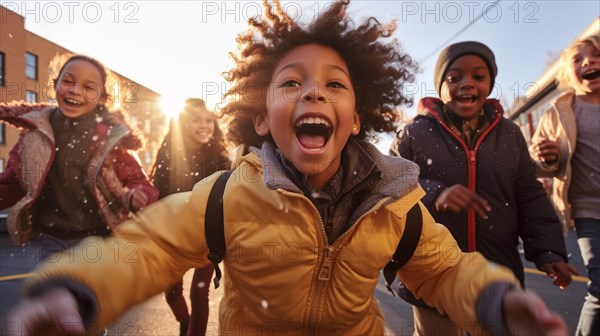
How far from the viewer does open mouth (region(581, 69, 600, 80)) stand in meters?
3.12

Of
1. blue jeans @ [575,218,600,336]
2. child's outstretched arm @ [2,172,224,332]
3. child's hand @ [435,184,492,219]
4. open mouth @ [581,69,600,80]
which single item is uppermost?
open mouth @ [581,69,600,80]

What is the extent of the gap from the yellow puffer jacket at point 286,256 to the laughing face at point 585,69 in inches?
78.1

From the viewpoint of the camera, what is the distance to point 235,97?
247 centimetres

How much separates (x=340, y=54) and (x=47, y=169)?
2002 millimetres

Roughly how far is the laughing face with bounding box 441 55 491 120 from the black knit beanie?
0.02 m

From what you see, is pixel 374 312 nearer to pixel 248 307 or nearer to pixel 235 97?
pixel 248 307

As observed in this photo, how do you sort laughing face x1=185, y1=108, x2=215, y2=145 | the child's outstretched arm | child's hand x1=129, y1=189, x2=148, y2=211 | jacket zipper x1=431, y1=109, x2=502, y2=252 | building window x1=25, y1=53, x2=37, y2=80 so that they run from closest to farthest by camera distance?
1. the child's outstretched arm
2. jacket zipper x1=431, y1=109, x2=502, y2=252
3. child's hand x1=129, y1=189, x2=148, y2=211
4. laughing face x1=185, y1=108, x2=215, y2=145
5. building window x1=25, y1=53, x2=37, y2=80

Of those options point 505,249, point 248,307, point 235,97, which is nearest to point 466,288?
point 248,307

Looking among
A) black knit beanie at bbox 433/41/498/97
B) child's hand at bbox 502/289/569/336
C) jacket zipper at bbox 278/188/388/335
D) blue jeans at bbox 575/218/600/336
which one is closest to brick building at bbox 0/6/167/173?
black knit beanie at bbox 433/41/498/97

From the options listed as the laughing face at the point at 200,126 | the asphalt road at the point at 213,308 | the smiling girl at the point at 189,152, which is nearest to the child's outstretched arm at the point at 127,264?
the asphalt road at the point at 213,308

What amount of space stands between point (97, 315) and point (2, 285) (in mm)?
5713

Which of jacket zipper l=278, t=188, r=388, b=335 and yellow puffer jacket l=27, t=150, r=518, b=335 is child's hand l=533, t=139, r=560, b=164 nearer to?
yellow puffer jacket l=27, t=150, r=518, b=335

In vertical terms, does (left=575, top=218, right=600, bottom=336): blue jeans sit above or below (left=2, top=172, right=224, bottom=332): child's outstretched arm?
below

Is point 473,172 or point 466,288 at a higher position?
point 473,172
